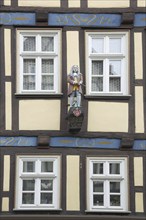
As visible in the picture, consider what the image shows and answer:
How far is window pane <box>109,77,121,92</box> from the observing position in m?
15.9

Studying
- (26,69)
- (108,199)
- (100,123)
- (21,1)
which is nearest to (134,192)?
(108,199)

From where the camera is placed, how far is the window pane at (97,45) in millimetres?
16047

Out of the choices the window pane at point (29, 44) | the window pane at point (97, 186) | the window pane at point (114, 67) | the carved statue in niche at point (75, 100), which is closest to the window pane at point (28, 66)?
the window pane at point (29, 44)

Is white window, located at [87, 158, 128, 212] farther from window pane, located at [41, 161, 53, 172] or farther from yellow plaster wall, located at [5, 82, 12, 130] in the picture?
yellow plaster wall, located at [5, 82, 12, 130]

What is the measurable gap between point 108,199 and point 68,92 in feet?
7.89

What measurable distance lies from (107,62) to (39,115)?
1.91m

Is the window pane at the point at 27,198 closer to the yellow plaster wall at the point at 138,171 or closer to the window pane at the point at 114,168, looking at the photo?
the window pane at the point at 114,168

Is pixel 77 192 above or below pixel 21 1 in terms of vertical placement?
below

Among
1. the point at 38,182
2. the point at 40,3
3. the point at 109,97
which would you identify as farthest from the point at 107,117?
the point at 40,3

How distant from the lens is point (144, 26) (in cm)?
1603

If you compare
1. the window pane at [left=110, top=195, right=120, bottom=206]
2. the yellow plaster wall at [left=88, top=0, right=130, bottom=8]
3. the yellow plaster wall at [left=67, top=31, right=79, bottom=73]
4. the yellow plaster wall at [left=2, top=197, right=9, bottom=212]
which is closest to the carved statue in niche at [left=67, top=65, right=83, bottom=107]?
the yellow plaster wall at [left=67, top=31, right=79, bottom=73]

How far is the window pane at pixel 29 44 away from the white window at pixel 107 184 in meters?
2.76

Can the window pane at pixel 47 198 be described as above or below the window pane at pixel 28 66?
below

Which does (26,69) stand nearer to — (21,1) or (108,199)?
(21,1)
